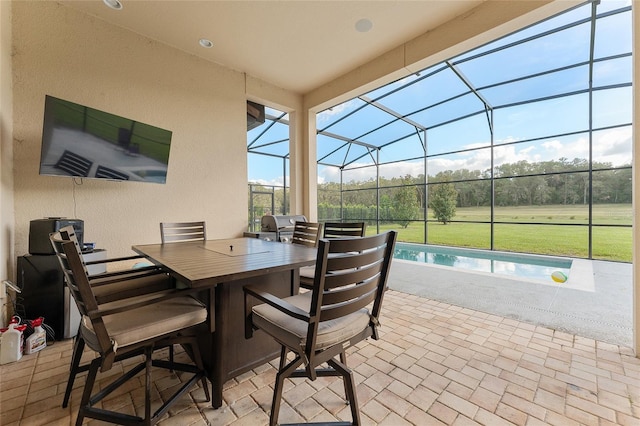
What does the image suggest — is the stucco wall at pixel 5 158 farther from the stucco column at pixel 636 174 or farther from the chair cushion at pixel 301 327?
the stucco column at pixel 636 174

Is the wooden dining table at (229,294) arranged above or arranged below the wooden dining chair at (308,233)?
below

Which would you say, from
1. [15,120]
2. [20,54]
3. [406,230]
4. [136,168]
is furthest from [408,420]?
[406,230]

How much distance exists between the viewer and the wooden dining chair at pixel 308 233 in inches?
103

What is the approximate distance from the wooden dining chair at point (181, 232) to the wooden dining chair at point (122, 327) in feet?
4.09

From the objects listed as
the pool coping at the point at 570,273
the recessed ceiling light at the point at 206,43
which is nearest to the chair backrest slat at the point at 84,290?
the recessed ceiling light at the point at 206,43

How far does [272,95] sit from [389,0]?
2.45m

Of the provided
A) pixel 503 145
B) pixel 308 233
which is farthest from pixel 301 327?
pixel 503 145

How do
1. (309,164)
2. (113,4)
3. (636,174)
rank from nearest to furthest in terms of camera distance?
(636,174), (113,4), (309,164)

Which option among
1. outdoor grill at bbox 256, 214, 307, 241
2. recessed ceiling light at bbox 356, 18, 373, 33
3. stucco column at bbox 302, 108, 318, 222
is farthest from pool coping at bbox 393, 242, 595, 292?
recessed ceiling light at bbox 356, 18, 373, 33

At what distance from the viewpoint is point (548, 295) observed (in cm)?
326

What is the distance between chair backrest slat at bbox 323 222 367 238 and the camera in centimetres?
243

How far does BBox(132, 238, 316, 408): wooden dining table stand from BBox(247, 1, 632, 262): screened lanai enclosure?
13.8 feet

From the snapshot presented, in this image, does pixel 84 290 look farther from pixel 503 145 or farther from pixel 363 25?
pixel 503 145

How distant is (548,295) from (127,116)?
5.81 metres
